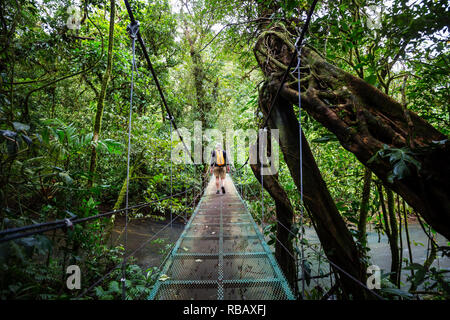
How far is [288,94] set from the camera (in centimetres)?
154

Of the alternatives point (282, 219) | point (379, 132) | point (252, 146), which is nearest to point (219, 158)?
point (252, 146)

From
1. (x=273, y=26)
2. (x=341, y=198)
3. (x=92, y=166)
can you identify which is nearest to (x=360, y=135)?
(x=273, y=26)

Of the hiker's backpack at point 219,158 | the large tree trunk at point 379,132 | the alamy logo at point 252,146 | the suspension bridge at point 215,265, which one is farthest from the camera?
the hiker's backpack at point 219,158

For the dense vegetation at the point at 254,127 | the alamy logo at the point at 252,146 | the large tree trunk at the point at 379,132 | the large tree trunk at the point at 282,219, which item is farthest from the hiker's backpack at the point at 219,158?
the large tree trunk at the point at 379,132

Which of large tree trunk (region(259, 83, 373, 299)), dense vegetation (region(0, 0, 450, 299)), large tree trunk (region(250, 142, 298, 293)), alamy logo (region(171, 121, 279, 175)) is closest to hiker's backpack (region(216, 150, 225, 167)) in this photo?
alamy logo (region(171, 121, 279, 175))

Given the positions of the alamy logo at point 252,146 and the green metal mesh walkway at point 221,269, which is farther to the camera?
the alamy logo at point 252,146

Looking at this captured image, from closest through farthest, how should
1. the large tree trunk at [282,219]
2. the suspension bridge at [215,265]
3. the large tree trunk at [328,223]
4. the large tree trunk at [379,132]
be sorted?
the large tree trunk at [379,132]
the suspension bridge at [215,265]
the large tree trunk at [328,223]
the large tree trunk at [282,219]

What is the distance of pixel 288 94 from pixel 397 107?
2.16 feet

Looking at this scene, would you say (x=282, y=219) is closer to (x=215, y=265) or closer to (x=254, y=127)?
(x=215, y=265)

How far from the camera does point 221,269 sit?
122 centimetres

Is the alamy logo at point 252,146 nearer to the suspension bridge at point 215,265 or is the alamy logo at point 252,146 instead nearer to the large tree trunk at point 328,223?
the suspension bridge at point 215,265

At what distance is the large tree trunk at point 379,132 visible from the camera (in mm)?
818

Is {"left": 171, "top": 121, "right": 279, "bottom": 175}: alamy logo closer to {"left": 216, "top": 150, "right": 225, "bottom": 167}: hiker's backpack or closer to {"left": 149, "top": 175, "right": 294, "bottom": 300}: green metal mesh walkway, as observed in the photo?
{"left": 216, "top": 150, "right": 225, "bottom": 167}: hiker's backpack

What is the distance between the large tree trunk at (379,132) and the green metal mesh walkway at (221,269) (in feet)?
2.29
